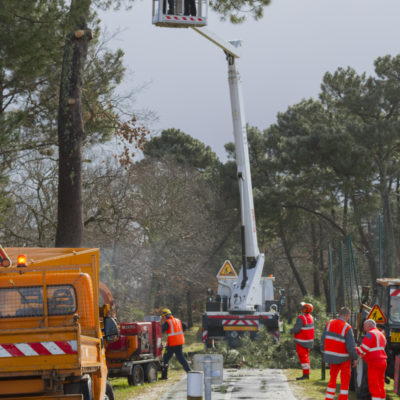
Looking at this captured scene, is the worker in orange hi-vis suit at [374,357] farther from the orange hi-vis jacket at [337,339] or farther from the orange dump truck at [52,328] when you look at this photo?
the orange dump truck at [52,328]

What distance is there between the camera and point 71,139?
17406 mm

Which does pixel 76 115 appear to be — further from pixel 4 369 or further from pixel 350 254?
pixel 4 369

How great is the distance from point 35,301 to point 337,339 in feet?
15.0

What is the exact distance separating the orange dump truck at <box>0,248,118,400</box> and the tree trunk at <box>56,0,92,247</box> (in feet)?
16.1

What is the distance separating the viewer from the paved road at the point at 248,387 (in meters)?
14.0

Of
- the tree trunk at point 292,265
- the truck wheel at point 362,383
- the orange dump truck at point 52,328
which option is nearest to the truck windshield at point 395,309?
the truck wheel at point 362,383

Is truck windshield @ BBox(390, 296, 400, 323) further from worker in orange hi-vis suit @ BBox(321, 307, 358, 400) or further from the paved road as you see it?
the paved road

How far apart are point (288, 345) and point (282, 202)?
23412 mm

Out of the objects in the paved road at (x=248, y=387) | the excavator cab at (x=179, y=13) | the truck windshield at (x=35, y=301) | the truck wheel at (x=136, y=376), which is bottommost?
the paved road at (x=248, y=387)

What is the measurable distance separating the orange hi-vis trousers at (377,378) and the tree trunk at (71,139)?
25.4ft

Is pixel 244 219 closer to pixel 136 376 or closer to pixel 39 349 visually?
pixel 136 376

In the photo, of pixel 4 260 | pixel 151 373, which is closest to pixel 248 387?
pixel 151 373

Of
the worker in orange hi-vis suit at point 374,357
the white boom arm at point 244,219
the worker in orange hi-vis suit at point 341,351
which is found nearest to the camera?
the worker in orange hi-vis suit at point 374,357

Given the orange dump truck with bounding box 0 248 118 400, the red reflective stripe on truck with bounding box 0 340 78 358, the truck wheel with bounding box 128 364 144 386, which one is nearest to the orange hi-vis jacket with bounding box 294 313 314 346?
the truck wheel with bounding box 128 364 144 386
